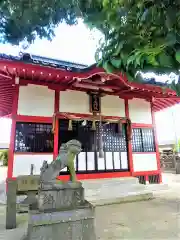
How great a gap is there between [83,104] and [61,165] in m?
3.88

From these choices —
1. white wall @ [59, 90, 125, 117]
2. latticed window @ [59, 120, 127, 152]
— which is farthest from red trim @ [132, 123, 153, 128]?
white wall @ [59, 90, 125, 117]

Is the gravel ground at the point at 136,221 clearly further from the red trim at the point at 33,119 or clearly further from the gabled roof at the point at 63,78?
the gabled roof at the point at 63,78

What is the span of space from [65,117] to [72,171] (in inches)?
130

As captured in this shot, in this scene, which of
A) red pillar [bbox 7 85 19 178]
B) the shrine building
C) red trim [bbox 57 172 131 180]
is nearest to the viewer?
red pillar [bbox 7 85 19 178]

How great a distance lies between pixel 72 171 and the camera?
278 centimetres

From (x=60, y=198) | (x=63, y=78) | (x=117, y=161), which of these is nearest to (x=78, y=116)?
(x=63, y=78)

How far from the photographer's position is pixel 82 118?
6102 millimetres

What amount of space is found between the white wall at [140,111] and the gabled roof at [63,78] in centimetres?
23

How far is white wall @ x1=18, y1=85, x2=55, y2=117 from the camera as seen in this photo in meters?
5.62

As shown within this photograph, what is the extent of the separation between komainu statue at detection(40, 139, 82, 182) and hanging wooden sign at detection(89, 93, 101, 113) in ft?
12.0

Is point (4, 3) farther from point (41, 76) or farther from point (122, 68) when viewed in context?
point (122, 68)

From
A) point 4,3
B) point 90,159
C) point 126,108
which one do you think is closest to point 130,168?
point 90,159

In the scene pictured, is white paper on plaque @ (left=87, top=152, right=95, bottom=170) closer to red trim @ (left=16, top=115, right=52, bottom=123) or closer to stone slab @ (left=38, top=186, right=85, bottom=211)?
red trim @ (left=16, top=115, right=52, bottom=123)

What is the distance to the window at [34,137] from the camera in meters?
5.42
